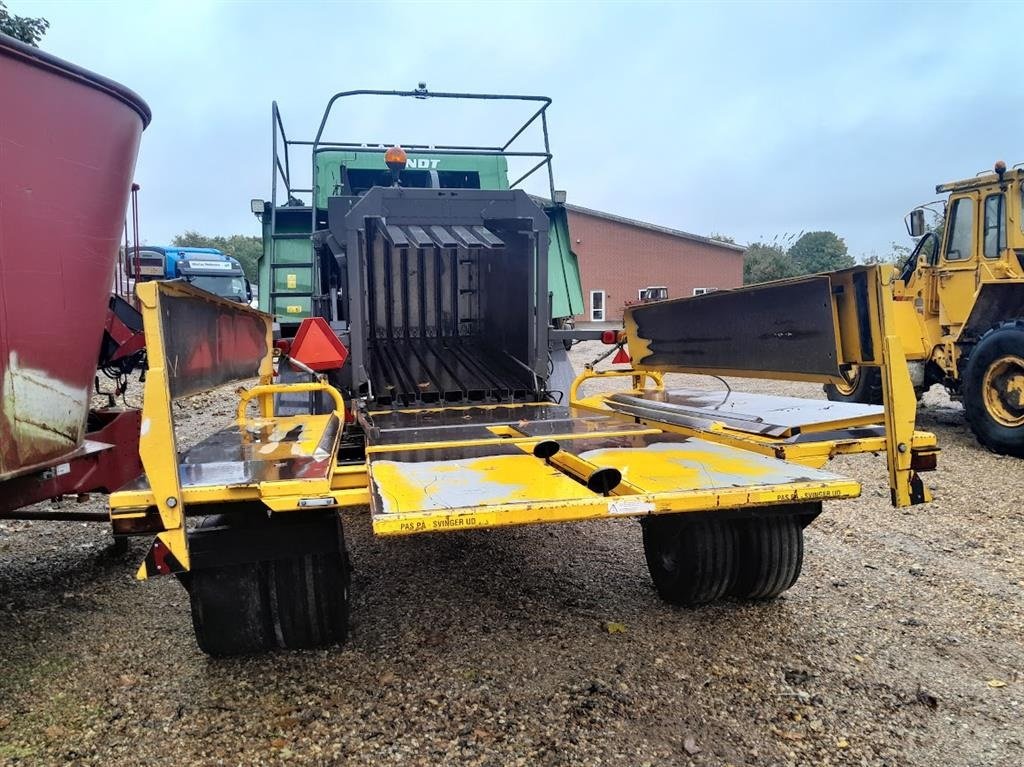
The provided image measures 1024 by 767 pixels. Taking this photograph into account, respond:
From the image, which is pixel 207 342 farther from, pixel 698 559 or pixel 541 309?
pixel 541 309

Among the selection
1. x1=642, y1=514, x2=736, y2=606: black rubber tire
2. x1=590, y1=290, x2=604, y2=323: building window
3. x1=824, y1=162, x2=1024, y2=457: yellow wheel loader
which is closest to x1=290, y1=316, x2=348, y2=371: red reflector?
x1=642, y1=514, x2=736, y2=606: black rubber tire

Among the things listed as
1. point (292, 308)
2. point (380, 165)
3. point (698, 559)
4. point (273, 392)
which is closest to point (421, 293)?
point (292, 308)

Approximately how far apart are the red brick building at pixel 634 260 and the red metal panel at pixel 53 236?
85.9 ft

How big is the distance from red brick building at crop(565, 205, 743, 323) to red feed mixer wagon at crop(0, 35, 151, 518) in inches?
1030

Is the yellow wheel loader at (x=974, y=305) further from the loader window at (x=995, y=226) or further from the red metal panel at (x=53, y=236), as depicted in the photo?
the red metal panel at (x=53, y=236)

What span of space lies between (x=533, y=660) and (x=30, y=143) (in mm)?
2742

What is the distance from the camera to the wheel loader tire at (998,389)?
22.5 ft

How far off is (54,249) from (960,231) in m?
8.59

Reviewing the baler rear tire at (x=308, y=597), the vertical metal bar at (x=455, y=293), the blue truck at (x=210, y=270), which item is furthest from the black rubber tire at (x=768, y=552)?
the blue truck at (x=210, y=270)

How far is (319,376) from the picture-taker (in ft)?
14.4

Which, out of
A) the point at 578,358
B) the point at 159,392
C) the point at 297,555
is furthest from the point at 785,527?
the point at 578,358

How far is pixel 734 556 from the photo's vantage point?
3.32 m

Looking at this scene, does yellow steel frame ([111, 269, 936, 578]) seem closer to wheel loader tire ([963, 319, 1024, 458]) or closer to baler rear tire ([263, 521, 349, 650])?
baler rear tire ([263, 521, 349, 650])

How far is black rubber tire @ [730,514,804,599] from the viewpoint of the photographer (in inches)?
129
